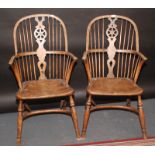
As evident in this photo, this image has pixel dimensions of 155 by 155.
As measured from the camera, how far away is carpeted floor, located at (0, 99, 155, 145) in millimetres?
2363

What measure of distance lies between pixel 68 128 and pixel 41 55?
2.53 feet

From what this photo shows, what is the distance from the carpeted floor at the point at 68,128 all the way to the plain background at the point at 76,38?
0.84ft

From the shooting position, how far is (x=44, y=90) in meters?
2.28

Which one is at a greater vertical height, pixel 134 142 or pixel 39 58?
pixel 39 58

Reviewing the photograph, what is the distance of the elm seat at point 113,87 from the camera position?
7.29ft

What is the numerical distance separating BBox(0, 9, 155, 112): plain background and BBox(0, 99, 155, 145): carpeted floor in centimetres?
26

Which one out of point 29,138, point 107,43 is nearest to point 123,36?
point 107,43

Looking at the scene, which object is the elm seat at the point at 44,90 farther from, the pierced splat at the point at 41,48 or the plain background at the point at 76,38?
the plain background at the point at 76,38

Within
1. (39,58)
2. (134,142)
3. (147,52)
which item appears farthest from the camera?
(147,52)

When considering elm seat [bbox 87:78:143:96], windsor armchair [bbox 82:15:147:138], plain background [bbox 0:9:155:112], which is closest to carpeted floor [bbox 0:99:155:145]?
windsor armchair [bbox 82:15:147:138]

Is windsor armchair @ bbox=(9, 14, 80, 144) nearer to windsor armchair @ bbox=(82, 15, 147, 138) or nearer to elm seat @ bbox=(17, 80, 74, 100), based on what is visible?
elm seat @ bbox=(17, 80, 74, 100)

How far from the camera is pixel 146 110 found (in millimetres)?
2885
